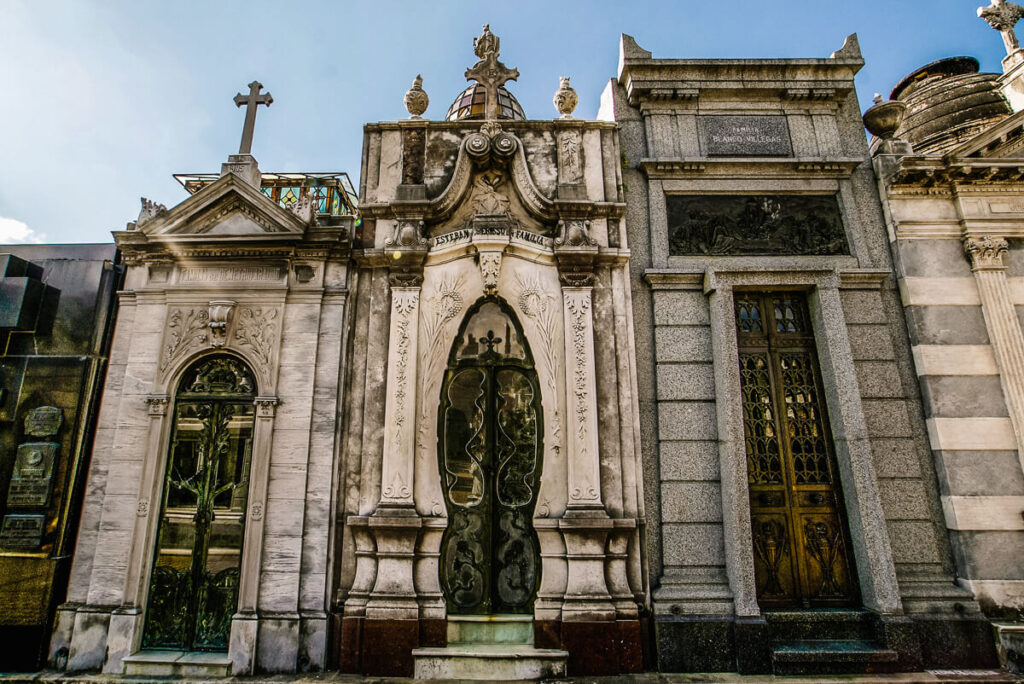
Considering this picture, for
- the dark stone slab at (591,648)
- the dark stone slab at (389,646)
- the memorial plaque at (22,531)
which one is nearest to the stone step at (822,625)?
the dark stone slab at (591,648)

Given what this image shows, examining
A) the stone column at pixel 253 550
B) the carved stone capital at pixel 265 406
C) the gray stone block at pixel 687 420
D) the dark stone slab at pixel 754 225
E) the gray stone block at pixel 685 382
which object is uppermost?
the dark stone slab at pixel 754 225

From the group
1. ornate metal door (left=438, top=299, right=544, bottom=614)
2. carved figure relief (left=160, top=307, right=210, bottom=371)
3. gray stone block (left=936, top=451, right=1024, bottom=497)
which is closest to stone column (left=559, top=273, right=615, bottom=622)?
ornate metal door (left=438, top=299, right=544, bottom=614)

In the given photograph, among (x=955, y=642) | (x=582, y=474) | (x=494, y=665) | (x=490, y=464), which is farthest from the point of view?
(x=490, y=464)

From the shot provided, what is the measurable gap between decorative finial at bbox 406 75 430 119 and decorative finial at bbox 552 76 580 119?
190 cm

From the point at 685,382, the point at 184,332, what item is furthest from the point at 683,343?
the point at 184,332

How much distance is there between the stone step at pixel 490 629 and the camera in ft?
19.6

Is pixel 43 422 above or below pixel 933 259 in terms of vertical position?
below

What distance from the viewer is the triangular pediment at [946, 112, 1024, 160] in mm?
7871

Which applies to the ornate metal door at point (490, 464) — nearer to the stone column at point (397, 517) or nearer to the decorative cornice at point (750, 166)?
the stone column at point (397, 517)

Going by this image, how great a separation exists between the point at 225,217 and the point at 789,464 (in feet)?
26.4

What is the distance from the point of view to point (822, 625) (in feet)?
20.0

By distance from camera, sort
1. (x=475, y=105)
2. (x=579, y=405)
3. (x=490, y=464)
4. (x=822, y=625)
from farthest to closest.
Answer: (x=475, y=105) → (x=490, y=464) → (x=579, y=405) → (x=822, y=625)

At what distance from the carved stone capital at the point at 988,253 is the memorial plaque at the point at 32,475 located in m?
12.1

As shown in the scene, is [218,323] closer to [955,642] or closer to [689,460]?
[689,460]
